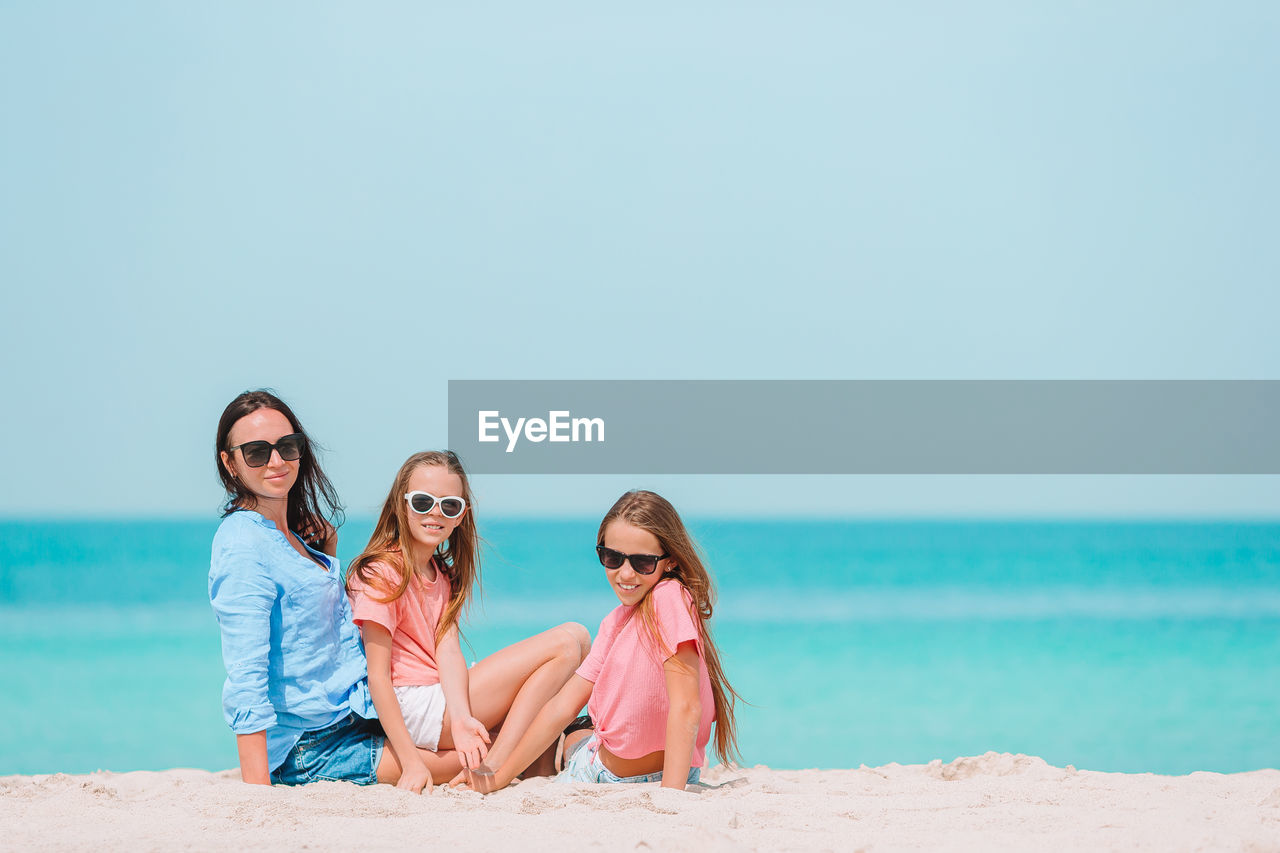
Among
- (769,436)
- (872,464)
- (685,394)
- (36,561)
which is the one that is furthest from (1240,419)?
(36,561)

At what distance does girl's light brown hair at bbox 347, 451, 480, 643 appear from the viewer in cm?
354

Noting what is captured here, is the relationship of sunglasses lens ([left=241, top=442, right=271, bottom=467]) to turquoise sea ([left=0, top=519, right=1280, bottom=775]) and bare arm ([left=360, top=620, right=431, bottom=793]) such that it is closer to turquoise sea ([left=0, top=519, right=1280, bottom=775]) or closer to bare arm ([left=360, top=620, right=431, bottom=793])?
bare arm ([left=360, top=620, right=431, bottom=793])

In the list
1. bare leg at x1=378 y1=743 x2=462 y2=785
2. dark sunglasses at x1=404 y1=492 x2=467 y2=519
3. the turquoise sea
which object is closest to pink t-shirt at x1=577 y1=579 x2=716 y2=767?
bare leg at x1=378 y1=743 x2=462 y2=785

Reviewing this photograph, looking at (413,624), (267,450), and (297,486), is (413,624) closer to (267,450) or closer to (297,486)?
(297,486)

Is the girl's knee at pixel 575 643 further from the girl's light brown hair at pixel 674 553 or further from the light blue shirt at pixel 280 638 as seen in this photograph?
the light blue shirt at pixel 280 638

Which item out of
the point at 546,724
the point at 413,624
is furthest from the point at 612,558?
the point at 413,624

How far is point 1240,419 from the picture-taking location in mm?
39500

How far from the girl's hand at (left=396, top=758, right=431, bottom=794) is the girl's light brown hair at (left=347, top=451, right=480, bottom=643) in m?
0.42

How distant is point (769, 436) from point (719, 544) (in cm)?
1366

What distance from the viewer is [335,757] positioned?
3496mm

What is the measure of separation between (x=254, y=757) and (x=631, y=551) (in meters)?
1.32

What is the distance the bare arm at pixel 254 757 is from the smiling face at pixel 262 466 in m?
0.77

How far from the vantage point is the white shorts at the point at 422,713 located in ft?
11.6

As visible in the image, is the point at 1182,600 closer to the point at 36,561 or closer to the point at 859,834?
the point at 859,834
